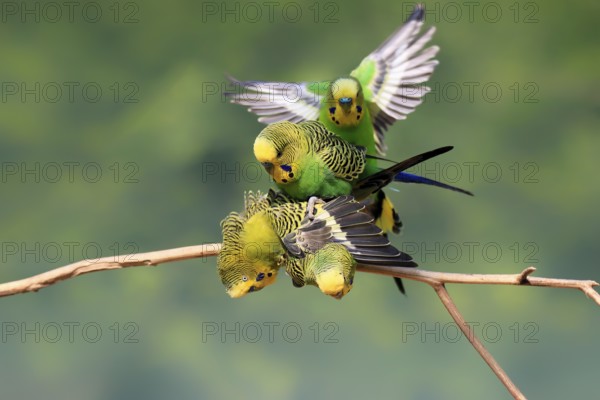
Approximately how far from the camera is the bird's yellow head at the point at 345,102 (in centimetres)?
107

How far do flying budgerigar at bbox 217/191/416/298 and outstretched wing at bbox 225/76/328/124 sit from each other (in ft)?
0.80

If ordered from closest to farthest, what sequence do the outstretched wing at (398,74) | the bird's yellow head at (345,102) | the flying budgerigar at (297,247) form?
the flying budgerigar at (297,247)
the bird's yellow head at (345,102)
the outstretched wing at (398,74)

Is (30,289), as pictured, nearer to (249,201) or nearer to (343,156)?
(249,201)

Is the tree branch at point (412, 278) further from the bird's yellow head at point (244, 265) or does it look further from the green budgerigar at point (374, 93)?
the green budgerigar at point (374, 93)

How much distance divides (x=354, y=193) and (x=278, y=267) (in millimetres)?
174

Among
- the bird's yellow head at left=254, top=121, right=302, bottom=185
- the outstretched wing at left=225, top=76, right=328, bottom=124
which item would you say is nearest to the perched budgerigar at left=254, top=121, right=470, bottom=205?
the bird's yellow head at left=254, top=121, right=302, bottom=185

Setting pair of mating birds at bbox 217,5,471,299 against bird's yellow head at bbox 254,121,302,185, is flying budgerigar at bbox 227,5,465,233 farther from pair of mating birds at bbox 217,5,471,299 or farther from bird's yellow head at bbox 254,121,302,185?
bird's yellow head at bbox 254,121,302,185

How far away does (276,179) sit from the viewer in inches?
40.6

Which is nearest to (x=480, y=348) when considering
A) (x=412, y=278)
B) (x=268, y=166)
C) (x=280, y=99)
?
(x=412, y=278)

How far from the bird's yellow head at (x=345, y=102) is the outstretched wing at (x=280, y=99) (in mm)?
70

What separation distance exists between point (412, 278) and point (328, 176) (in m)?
0.18

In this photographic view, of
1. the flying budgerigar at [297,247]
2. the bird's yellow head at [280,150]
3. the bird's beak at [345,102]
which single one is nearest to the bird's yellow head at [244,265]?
the flying budgerigar at [297,247]

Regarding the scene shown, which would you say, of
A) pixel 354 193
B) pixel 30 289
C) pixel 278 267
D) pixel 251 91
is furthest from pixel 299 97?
pixel 30 289

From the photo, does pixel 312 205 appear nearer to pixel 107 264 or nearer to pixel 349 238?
pixel 349 238
